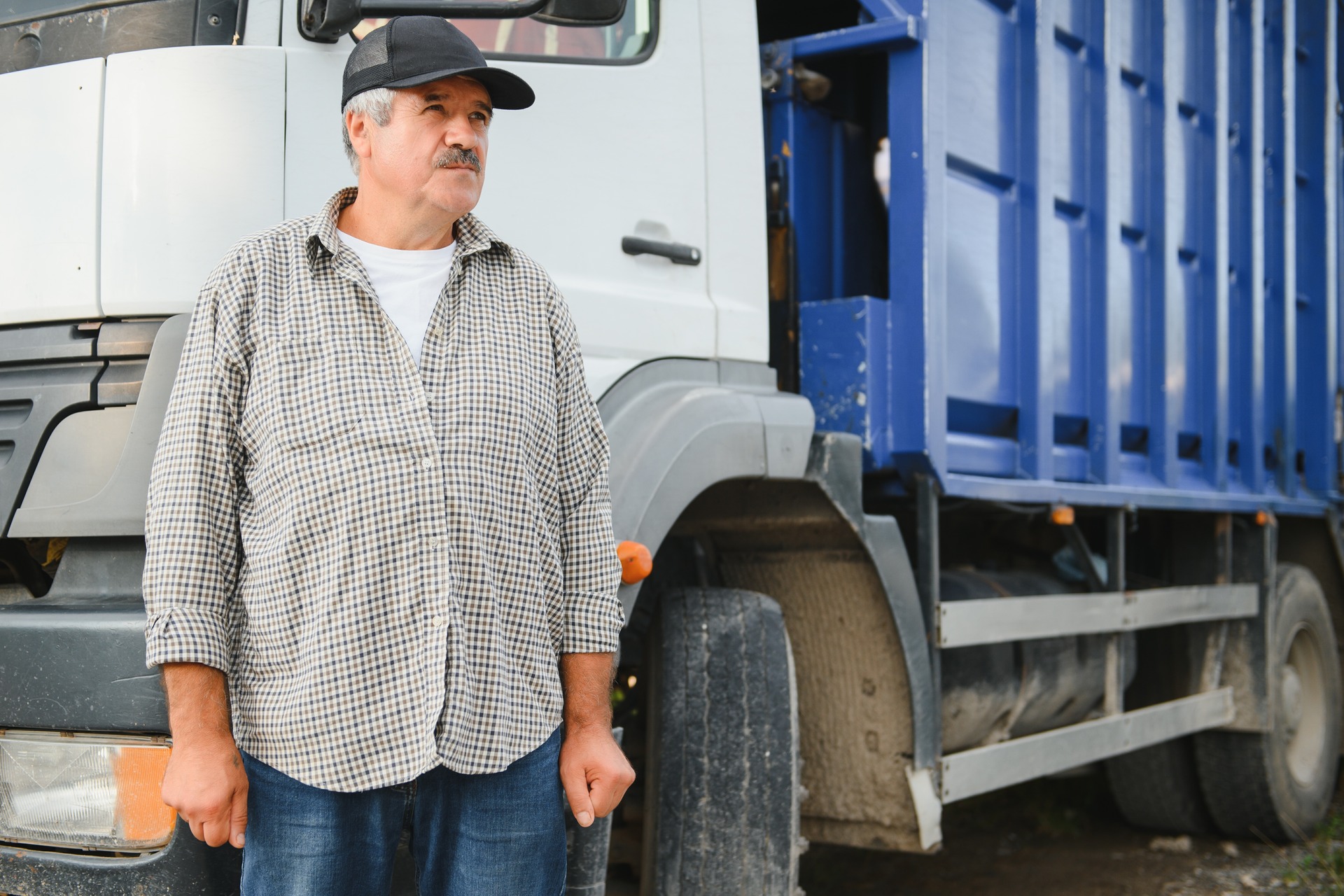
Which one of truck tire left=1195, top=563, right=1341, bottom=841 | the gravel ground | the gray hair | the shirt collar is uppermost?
the gray hair

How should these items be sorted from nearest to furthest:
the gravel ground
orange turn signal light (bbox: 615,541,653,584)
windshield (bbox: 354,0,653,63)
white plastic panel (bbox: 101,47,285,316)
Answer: white plastic panel (bbox: 101,47,285,316)
orange turn signal light (bbox: 615,541,653,584)
windshield (bbox: 354,0,653,63)
the gravel ground

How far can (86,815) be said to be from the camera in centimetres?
179

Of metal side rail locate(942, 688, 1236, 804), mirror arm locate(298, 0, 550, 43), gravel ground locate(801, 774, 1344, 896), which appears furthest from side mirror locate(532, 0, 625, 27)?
gravel ground locate(801, 774, 1344, 896)

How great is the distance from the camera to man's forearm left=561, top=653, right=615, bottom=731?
183cm

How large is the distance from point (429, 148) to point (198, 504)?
54 centimetres

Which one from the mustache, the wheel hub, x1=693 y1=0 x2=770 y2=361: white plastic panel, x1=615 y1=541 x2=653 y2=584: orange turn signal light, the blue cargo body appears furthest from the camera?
the wheel hub

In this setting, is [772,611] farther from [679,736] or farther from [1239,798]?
[1239,798]

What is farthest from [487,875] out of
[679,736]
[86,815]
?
[679,736]

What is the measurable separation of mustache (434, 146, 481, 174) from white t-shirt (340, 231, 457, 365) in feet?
0.42

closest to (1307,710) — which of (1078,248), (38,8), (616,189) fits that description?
(1078,248)

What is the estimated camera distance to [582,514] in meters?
1.87

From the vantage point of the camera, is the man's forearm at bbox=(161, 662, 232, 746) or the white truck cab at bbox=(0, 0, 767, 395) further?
the white truck cab at bbox=(0, 0, 767, 395)

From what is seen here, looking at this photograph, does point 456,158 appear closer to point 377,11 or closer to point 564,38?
point 377,11

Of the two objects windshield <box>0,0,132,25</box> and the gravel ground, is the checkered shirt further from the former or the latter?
the gravel ground
